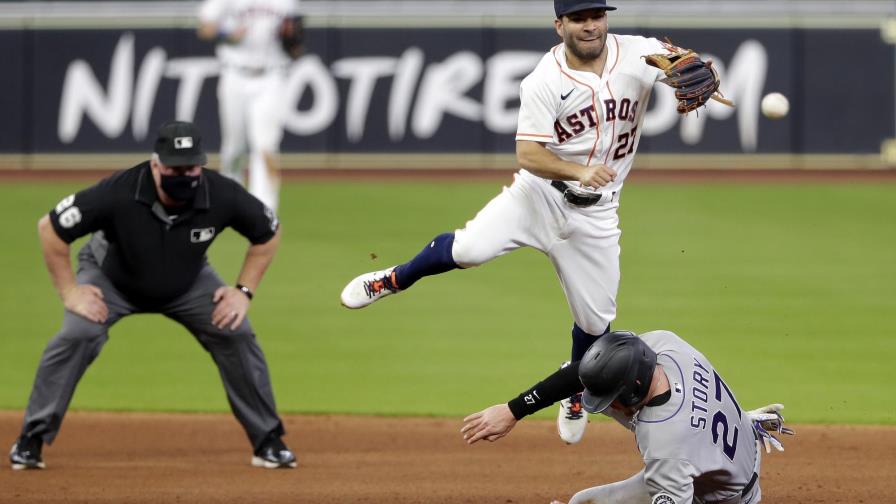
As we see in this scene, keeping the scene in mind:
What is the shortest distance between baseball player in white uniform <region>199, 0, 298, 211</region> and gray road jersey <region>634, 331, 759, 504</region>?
913 centimetres

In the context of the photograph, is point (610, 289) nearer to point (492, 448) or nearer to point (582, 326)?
point (582, 326)

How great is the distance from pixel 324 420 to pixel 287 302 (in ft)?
11.1

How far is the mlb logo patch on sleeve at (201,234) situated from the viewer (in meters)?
7.34

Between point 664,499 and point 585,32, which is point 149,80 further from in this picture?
point 664,499

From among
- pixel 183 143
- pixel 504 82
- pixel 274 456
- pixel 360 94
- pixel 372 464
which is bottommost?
pixel 372 464

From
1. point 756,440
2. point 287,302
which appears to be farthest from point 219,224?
point 287,302

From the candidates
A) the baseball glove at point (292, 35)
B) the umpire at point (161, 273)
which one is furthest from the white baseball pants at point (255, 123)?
the umpire at point (161, 273)

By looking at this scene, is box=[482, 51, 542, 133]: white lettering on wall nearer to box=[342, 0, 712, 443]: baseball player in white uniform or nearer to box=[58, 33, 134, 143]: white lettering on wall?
box=[58, 33, 134, 143]: white lettering on wall

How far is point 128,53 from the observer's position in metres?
19.5

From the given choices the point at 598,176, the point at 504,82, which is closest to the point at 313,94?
the point at 504,82

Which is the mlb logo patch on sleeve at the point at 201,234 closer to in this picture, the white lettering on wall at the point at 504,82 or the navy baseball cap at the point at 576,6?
the navy baseball cap at the point at 576,6

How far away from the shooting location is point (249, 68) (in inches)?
572

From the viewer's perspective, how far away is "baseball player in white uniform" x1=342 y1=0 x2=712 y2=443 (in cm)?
670

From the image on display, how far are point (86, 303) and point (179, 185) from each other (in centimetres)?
79
